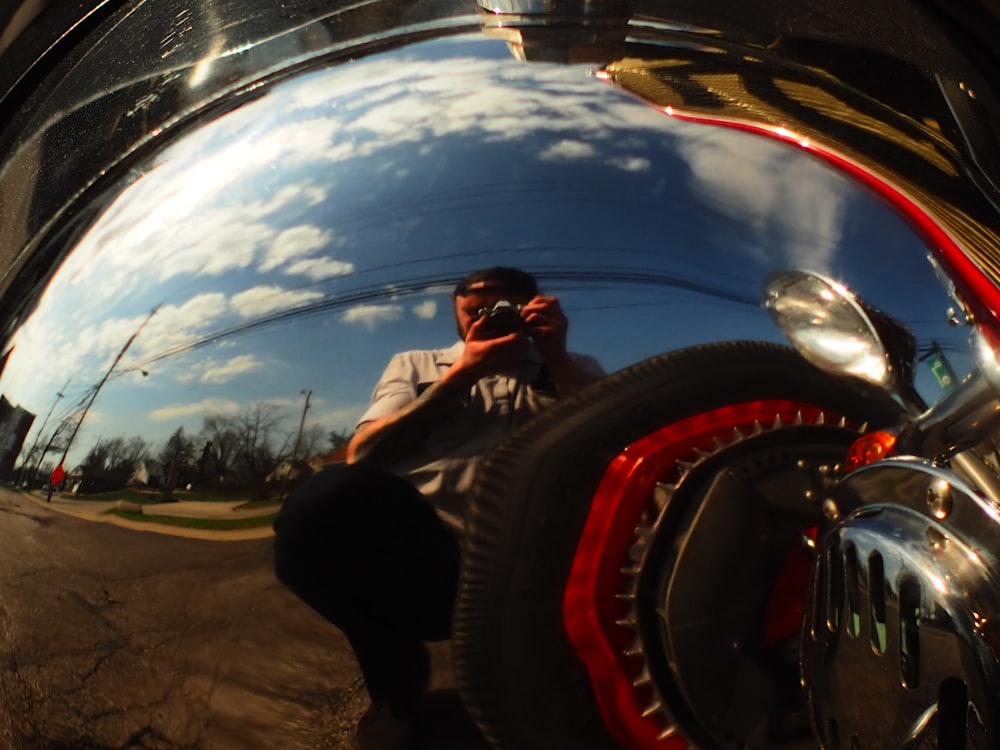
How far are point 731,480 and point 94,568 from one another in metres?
0.49

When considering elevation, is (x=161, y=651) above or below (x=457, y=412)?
below

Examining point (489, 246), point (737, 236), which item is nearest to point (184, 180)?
point (489, 246)

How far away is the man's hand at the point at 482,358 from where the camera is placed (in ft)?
2.14

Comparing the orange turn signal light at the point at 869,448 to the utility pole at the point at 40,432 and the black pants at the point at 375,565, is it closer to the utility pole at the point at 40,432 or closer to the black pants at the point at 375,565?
the black pants at the point at 375,565

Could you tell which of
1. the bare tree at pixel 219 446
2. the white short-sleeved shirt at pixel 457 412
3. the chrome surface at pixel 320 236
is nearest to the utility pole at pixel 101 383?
the chrome surface at pixel 320 236

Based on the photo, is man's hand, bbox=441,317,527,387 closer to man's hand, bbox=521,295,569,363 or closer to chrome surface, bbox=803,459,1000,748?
man's hand, bbox=521,295,569,363

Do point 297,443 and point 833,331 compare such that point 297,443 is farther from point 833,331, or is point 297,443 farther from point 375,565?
point 833,331

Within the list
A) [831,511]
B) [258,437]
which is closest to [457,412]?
[258,437]

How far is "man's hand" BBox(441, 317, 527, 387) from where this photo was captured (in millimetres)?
653

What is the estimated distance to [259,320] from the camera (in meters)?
0.72

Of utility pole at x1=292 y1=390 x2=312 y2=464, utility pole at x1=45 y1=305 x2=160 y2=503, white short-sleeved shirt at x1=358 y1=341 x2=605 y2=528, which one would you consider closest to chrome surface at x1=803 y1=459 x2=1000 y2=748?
white short-sleeved shirt at x1=358 y1=341 x2=605 y2=528

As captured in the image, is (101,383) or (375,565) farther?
(101,383)

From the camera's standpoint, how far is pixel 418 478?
25.9 inches

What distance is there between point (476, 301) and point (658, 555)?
8.3 inches
